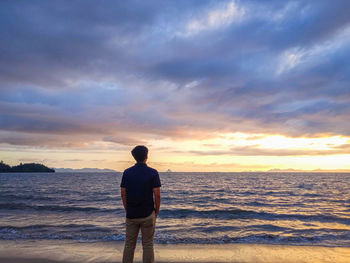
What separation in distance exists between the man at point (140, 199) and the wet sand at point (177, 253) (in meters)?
2.83

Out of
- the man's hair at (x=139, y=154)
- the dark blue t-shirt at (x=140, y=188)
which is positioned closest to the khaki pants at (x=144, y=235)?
the dark blue t-shirt at (x=140, y=188)

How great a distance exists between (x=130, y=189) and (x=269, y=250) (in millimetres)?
6293

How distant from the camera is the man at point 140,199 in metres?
4.54

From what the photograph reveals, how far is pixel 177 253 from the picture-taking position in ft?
25.9

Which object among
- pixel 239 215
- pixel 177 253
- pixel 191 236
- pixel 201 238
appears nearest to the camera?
pixel 177 253

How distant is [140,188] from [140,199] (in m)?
0.21

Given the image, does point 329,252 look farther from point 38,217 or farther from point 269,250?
point 38,217

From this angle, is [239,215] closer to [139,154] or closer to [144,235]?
[144,235]

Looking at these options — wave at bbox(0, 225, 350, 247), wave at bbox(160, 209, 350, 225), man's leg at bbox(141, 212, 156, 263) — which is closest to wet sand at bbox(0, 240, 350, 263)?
wave at bbox(0, 225, 350, 247)

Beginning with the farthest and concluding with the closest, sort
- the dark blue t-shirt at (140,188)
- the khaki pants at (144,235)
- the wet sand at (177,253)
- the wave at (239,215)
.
Answer: the wave at (239,215) < the wet sand at (177,253) < the khaki pants at (144,235) < the dark blue t-shirt at (140,188)

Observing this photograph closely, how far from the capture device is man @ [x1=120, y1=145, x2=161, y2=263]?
179 inches

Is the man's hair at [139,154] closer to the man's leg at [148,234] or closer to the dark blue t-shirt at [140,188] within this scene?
the dark blue t-shirt at [140,188]

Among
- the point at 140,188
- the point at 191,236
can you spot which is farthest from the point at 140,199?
the point at 191,236

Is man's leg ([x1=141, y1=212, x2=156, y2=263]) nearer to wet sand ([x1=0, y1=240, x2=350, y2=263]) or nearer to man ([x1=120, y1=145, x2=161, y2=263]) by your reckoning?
man ([x1=120, y1=145, x2=161, y2=263])
